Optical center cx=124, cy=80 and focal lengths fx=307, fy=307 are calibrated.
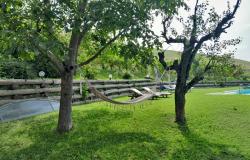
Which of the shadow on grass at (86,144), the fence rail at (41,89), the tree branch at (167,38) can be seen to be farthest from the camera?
the fence rail at (41,89)

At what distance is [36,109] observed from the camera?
12.0 m

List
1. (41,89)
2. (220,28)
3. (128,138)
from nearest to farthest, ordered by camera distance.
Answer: (128,138), (220,28), (41,89)

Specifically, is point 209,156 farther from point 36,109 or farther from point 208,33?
point 36,109

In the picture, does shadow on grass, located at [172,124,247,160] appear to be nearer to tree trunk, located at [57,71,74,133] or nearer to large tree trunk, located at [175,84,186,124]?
large tree trunk, located at [175,84,186,124]

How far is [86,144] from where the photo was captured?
8.09 meters

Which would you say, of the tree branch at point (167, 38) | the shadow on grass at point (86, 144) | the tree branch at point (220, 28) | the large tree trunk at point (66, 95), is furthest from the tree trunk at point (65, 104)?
the tree branch at point (220, 28)

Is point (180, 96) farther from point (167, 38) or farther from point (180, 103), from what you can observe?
point (167, 38)

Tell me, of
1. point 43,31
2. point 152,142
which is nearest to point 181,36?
point 152,142

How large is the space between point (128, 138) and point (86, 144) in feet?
4.13

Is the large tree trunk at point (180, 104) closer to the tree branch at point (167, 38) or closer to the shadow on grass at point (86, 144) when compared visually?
the tree branch at point (167, 38)

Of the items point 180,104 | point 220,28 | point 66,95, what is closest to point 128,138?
point 66,95

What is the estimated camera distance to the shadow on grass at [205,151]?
7438mm

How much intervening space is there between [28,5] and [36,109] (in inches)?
217

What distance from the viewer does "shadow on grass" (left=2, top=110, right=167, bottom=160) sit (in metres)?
7.34
